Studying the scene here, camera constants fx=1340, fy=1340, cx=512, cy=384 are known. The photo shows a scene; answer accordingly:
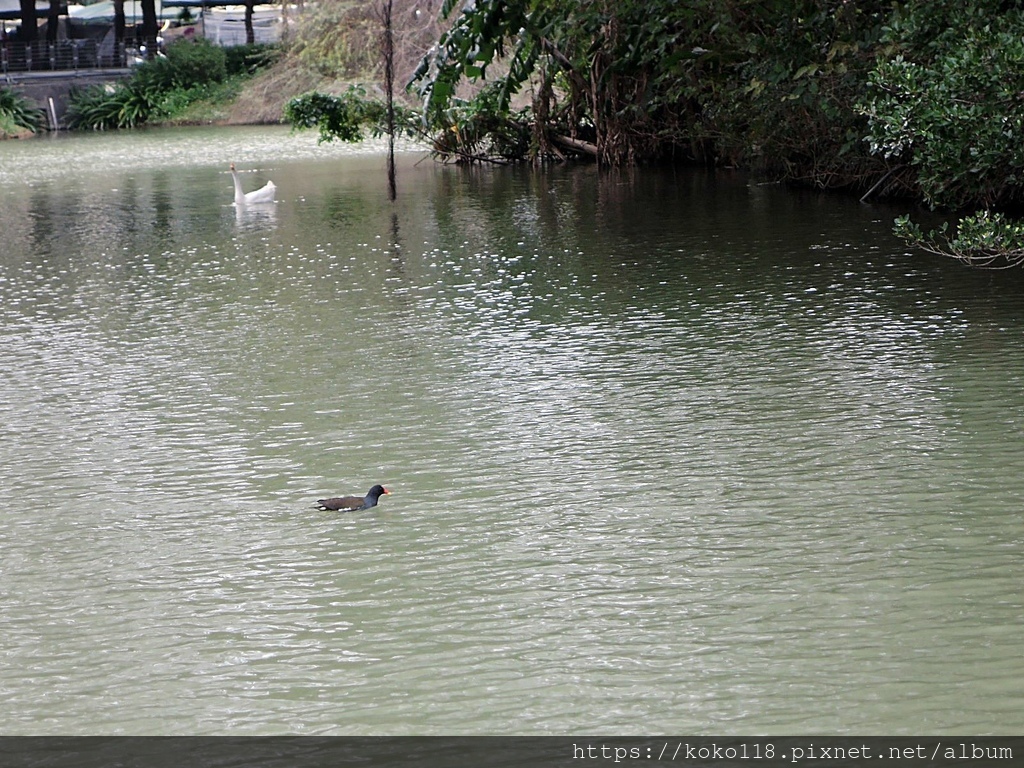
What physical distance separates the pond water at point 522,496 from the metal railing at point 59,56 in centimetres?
3604

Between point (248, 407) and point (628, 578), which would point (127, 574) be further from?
point (248, 407)

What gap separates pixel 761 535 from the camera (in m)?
5.73

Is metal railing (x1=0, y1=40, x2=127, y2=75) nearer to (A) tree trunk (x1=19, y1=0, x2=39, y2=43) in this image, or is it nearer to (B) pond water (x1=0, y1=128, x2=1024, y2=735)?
(A) tree trunk (x1=19, y1=0, x2=39, y2=43)

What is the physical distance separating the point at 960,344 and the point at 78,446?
560cm

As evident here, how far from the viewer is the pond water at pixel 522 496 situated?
4.51 meters

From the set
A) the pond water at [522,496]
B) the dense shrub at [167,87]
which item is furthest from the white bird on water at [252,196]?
the dense shrub at [167,87]

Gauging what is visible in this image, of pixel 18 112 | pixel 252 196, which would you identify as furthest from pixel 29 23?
pixel 252 196

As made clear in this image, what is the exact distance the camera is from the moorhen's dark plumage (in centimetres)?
614

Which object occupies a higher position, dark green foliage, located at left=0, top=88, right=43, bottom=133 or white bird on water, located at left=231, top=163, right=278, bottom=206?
dark green foliage, located at left=0, top=88, right=43, bottom=133

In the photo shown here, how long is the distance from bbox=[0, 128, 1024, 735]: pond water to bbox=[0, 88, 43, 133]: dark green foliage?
30.7 m

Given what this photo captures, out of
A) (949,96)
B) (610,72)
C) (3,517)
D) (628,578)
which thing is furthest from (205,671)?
(610,72)

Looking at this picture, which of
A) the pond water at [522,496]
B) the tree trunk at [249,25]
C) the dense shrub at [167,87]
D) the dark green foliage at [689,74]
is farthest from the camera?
the tree trunk at [249,25]

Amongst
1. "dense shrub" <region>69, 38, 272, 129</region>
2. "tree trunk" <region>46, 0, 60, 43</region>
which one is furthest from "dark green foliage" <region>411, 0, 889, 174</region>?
"tree trunk" <region>46, 0, 60, 43</region>

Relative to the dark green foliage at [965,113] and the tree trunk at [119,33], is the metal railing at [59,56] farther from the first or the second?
the dark green foliage at [965,113]
